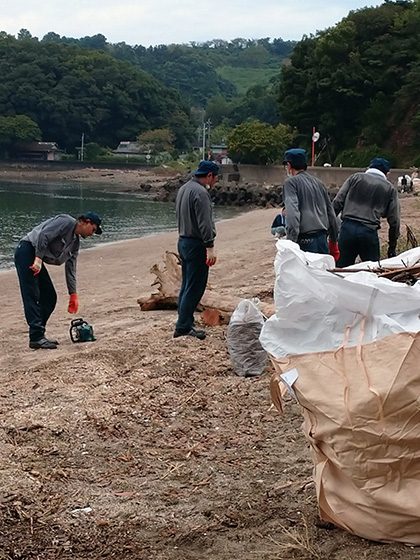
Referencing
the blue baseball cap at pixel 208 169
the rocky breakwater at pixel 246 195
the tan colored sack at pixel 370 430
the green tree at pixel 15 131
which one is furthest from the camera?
the green tree at pixel 15 131

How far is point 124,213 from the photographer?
4391 centimetres

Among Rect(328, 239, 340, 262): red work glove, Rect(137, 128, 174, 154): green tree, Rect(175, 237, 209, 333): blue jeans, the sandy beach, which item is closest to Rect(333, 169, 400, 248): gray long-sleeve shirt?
Rect(328, 239, 340, 262): red work glove

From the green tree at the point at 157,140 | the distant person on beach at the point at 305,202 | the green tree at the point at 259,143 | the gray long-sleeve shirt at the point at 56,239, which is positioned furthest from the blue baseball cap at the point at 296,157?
the green tree at the point at 157,140

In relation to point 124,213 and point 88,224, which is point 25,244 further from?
point 124,213

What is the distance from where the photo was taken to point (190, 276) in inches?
293

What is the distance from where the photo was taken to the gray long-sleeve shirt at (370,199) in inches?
301

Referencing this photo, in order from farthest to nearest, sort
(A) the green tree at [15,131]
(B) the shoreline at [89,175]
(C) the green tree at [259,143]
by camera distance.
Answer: (A) the green tree at [15,131]
(B) the shoreline at [89,175]
(C) the green tree at [259,143]

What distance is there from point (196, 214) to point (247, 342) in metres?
1.65

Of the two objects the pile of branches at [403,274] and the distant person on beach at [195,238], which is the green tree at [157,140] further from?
the pile of branches at [403,274]

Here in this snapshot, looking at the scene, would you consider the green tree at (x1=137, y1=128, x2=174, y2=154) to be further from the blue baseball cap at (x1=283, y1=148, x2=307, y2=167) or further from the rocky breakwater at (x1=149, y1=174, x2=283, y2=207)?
the blue baseball cap at (x1=283, y1=148, x2=307, y2=167)

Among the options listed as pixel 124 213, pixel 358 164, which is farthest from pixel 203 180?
pixel 358 164

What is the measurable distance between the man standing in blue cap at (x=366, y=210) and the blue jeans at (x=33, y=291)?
2.92 m

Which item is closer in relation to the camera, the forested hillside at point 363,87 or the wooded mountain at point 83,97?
the forested hillside at point 363,87

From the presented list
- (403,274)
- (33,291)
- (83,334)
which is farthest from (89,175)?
(403,274)
